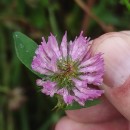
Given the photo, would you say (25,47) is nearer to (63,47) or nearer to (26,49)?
(26,49)

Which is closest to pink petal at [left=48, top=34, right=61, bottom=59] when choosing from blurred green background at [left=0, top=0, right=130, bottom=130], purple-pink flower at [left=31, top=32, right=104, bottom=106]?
purple-pink flower at [left=31, top=32, right=104, bottom=106]

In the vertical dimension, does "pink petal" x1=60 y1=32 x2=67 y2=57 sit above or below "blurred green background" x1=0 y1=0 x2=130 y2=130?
above

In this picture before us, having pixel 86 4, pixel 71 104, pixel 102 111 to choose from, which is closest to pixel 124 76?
pixel 71 104

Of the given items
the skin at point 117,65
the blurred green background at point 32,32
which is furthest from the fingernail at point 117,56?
the blurred green background at point 32,32

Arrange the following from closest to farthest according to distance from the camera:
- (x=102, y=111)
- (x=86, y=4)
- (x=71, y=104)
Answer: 1. (x=71, y=104)
2. (x=102, y=111)
3. (x=86, y=4)

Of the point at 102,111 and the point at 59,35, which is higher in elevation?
the point at 59,35

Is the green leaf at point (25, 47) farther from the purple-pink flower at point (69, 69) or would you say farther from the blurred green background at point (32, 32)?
the blurred green background at point (32, 32)

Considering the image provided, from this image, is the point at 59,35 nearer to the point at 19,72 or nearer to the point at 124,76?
the point at 19,72

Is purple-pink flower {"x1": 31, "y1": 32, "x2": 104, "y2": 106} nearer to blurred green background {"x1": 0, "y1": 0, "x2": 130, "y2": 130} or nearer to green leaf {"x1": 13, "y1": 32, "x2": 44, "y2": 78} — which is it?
green leaf {"x1": 13, "y1": 32, "x2": 44, "y2": 78}
